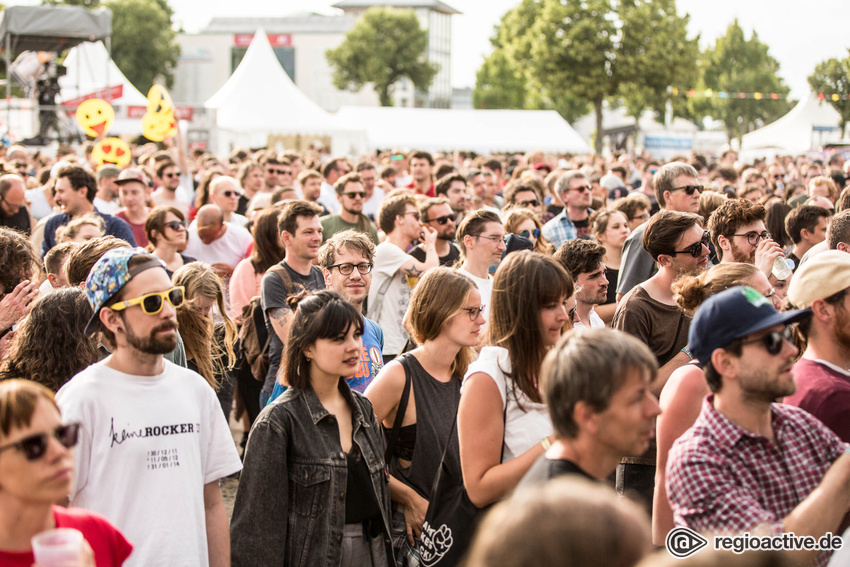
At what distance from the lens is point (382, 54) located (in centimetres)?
7412

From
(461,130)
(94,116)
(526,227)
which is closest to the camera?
(526,227)

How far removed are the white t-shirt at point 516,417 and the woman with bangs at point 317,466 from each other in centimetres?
56

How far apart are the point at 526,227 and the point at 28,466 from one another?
511cm

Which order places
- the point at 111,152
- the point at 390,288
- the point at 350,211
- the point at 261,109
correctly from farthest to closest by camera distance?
the point at 261,109 → the point at 111,152 → the point at 350,211 → the point at 390,288

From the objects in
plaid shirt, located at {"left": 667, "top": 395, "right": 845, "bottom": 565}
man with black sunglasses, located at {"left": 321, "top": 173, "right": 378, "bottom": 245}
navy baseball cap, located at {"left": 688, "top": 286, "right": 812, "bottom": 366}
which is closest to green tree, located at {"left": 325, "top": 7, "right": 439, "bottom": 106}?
man with black sunglasses, located at {"left": 321, "top": 173, "right": 378, "bottom": 245}

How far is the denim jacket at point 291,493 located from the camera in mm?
3066

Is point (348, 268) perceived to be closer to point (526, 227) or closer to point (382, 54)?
point (526, 227)

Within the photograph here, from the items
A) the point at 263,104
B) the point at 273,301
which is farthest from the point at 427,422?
the point at 263,104

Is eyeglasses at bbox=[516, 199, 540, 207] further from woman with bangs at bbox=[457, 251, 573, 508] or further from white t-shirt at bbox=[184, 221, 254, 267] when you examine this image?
woman with bangs at bbox=[457, 251, 573, 508]

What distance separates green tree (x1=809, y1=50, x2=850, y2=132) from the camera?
45.8m

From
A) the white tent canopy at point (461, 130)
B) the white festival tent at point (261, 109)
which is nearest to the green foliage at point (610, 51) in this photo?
the white tent canopy at point (461, 130)

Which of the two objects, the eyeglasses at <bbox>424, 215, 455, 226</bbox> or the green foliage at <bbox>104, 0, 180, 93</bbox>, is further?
the green foliage at <bbox>104, 0, 180, 93</bbox>

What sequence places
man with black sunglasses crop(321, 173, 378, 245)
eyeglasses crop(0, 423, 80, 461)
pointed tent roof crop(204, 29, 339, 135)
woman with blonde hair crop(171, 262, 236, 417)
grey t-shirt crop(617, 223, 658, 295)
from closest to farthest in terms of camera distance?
eyeglasses crop(0, 423, 80, 461), woman with blonde hair crop(171, 262, 236, 417), grey t-shirt crop(617, 223, 658, 295), man with black sunglasses crop(321, 173, 378, 245), pointed tent roof crop(204, 29, 339, 135)

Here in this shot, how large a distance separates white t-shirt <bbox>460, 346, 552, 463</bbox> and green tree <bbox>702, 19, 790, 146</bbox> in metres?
71.3
